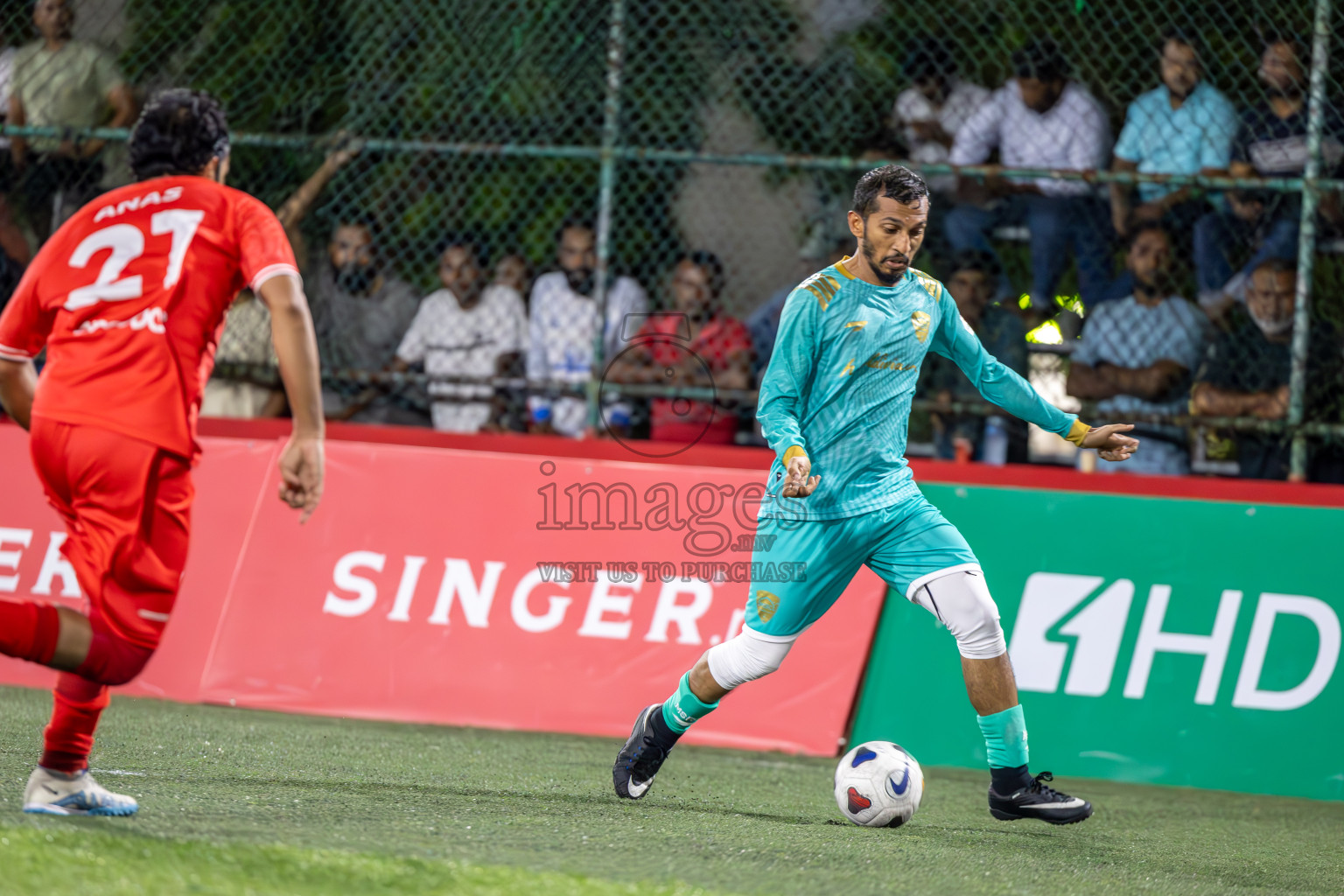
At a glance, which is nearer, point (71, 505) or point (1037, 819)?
point (71, 505)

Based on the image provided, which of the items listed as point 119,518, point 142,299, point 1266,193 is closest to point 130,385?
point 142,299

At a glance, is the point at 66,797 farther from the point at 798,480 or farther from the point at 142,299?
the point at 798,480

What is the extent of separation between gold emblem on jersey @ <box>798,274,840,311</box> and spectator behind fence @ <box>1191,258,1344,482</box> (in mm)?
3299

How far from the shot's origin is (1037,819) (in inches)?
199

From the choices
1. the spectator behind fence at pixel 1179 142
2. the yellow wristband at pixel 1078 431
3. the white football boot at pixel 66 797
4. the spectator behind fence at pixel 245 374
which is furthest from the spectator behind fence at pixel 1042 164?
the white football boot at pixel 66 797

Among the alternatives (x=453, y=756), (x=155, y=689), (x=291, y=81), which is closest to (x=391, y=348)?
(x=291, y=81)

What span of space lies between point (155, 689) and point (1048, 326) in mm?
4868

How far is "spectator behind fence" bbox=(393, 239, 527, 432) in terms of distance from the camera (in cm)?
809

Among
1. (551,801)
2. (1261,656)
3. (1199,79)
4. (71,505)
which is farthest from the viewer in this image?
(1199,79)

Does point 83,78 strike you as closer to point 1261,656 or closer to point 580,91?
point 580,91

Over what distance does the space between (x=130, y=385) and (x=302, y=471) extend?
0.49 m

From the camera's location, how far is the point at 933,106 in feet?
26.3

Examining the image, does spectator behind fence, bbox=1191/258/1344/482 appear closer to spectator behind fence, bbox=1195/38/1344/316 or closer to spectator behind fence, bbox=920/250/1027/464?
spectator behind fence, bbox=1195/38/1344/316

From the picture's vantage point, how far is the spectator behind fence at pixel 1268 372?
7.24 m
